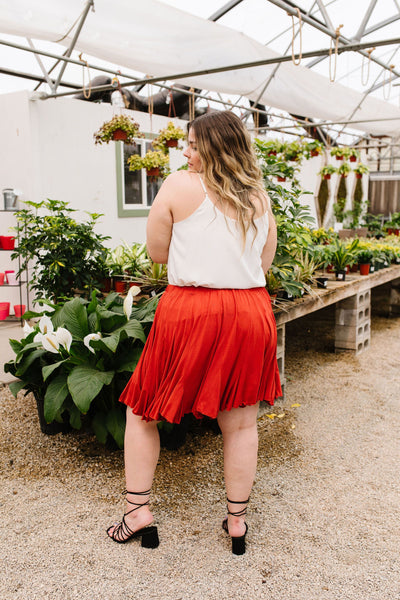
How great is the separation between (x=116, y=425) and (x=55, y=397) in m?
0.36

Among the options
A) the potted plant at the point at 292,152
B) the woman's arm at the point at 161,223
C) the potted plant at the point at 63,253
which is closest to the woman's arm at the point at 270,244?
the woman's arm at the point at 161,223

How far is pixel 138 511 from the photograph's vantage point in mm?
2023

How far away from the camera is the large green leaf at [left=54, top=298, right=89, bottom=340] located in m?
2.79

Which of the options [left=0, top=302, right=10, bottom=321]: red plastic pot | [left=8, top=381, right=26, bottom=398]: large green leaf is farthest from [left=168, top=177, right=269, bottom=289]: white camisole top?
[left=0, top=302, right=10, bottom=321]: red plastic pot

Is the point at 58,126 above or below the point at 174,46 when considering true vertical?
below

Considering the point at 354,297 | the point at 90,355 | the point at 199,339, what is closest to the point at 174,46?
the point at 354,297

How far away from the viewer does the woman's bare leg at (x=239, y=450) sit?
1.97 metres

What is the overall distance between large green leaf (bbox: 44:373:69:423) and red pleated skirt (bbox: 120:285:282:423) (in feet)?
2.50

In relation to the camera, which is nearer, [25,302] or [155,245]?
[155,245]

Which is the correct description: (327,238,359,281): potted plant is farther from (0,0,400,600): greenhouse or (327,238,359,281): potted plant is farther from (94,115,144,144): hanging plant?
(94,115,144,144): hanging plant

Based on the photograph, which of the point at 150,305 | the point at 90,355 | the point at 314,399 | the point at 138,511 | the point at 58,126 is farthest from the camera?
the point at 58,126

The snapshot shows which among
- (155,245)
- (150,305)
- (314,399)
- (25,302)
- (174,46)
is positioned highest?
(174,46)

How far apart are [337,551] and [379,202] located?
14.6 m

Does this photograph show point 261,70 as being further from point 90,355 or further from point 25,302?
point 90,355
